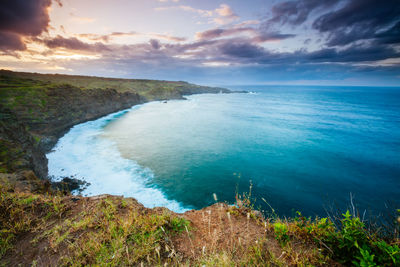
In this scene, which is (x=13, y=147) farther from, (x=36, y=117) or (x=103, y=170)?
(x=36, y=117)

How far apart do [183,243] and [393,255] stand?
3.76 m

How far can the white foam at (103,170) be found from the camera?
604 inches

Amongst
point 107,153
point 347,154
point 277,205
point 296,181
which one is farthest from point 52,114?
point 347,154

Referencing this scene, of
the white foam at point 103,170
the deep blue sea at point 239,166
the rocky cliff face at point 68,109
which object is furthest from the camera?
the rocky cliff face at point 68,109

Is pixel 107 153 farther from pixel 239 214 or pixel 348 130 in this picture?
pixel 348 130

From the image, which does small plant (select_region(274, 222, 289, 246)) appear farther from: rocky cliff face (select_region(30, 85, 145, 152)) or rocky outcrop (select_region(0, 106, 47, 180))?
rocky cliff face (select_region(30, 85, 145, 152))

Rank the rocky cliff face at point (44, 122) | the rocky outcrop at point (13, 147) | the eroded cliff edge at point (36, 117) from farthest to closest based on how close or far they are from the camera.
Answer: the rocky cliff face at point (44, 122), the eroded cliff edge at point (36, 117), the rocky outcrop at point (13, 147)

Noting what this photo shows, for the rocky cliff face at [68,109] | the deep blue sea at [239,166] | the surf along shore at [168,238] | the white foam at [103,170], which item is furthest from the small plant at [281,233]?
the rocky cliff face at [68,109]

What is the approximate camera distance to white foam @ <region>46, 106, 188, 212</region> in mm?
15344

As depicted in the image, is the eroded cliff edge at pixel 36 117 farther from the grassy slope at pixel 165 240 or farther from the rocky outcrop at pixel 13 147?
the grassy slope at pixel 165 240

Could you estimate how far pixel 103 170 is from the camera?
19.8 metres

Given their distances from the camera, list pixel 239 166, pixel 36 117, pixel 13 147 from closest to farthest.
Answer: pixel 13 147
pixel 239 166
pixel 36 117

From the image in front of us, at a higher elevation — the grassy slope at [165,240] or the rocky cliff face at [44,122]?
the grassy slope at [165,240]

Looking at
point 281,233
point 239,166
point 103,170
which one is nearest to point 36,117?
point 103,170
